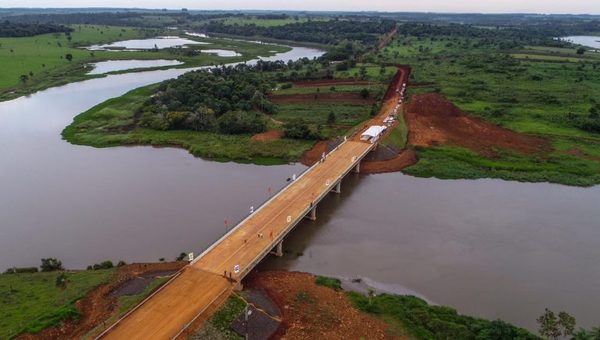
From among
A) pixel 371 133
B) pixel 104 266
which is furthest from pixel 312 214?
pixel 371 133

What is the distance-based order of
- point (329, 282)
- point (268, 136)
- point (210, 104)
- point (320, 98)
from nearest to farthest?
1. point (329, 282)
2. point (268, 136)
3. point (210, 104)
4. point (320, 98)

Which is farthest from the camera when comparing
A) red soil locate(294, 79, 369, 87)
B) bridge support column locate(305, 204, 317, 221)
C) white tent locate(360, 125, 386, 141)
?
red soil locate(294, 79, 369, 87)

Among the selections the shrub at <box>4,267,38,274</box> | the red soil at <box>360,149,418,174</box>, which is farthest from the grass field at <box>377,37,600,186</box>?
the shrub at <box>4,267,38,274</box>

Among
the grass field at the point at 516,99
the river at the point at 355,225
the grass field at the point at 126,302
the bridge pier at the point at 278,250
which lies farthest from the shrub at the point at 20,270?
the grass field at the point at 516,99

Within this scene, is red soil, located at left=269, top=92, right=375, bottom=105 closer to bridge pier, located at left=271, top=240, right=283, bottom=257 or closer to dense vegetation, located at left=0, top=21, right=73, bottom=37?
bridge pier, located at left=271, top=240, right=283, bottom=257

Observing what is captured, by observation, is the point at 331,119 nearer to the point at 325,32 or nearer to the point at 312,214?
the point at 312,214
